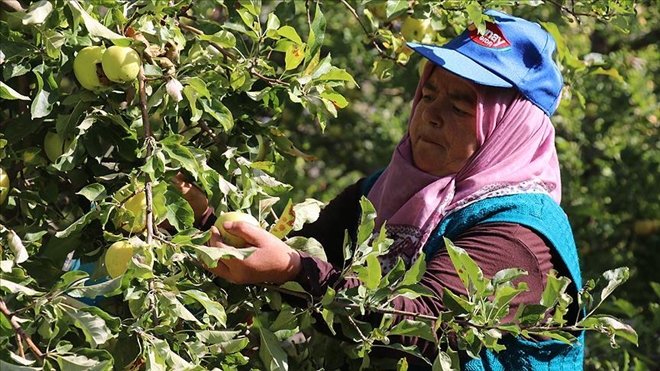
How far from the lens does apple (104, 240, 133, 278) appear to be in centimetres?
178

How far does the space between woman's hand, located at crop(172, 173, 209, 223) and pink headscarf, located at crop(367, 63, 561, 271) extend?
41cm

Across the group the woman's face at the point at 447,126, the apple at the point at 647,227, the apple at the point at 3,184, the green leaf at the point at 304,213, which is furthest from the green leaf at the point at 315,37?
the apple at the point at 647,227

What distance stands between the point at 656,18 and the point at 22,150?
3.64 metres

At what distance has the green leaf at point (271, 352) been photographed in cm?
193

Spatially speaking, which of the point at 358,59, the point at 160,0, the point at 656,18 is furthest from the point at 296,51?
the point at 656,18

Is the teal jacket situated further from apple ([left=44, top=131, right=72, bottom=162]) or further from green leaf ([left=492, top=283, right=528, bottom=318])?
apple ([left=44, top=131, right=72, bottom=162])

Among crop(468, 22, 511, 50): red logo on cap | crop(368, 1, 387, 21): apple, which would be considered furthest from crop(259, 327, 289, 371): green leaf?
crop(368, 1, 387, 21): apple

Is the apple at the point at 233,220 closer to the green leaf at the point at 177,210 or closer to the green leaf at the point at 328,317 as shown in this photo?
the green leaf at the point at 177,210

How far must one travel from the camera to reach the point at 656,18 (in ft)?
16.1

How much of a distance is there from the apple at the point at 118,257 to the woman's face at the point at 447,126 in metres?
0.80

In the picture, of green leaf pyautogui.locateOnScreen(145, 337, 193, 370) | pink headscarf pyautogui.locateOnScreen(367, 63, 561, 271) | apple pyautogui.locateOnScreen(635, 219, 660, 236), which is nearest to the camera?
green leaf pyautogui.locateOnScreen(145, 337, 193, 370)

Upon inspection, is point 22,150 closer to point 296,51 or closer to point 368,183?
point 296,51

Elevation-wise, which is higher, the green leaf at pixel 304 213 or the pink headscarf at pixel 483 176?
the green leaf at pixel 304 213

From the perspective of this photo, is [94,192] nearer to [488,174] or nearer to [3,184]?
[3,184]
